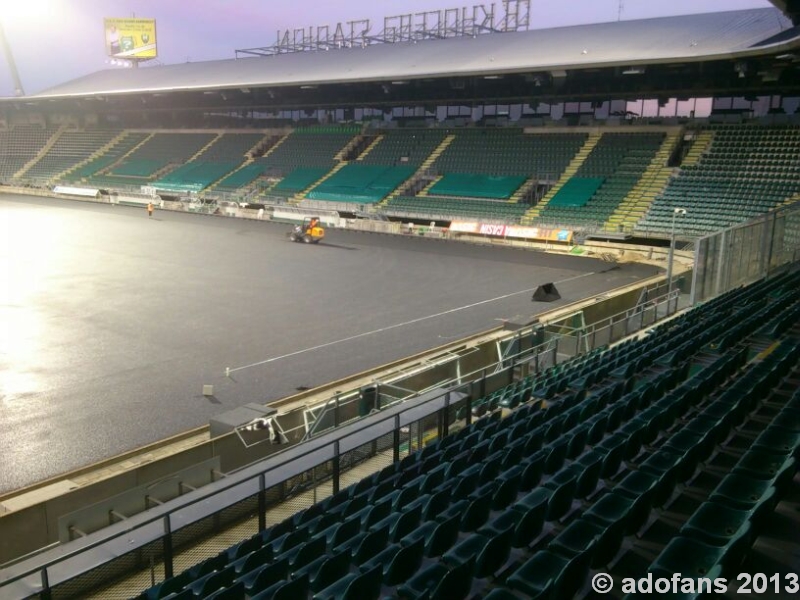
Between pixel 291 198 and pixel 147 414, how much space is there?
36.9 meters

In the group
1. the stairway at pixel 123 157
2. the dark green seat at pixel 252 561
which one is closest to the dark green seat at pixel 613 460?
the dark green seat at pixel 252 561

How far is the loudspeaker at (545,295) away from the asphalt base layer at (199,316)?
41 centimetres

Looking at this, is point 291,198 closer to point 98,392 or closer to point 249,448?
point 98,392

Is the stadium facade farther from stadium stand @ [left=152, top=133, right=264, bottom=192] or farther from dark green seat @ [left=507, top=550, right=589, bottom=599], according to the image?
stadium stand @ [left=152, top=133, right=264, bottom=192]

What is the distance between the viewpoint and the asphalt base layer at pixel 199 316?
12.0 metres

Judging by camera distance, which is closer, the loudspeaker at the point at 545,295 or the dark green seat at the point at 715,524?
the dark green seat at the point at 715,524

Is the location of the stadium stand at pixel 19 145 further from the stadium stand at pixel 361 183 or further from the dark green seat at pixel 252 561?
the dark green seat at pixel 252 561

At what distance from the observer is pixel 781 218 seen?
18875 millimetres

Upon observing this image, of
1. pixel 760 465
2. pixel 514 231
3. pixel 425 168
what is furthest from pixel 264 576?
pixel 425 168

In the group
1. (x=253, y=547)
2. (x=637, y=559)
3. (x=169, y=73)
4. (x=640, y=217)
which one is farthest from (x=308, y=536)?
(x=169, y=73)

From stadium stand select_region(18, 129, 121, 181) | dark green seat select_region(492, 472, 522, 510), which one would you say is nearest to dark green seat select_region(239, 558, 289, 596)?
dark green seat select_region(492, 472, 522, 510)

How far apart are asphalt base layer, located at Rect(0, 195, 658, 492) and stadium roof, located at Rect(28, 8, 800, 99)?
35.9 ft

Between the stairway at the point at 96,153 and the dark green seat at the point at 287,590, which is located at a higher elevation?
the stairway at the point at 96,153

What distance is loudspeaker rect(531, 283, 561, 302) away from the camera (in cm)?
2133
